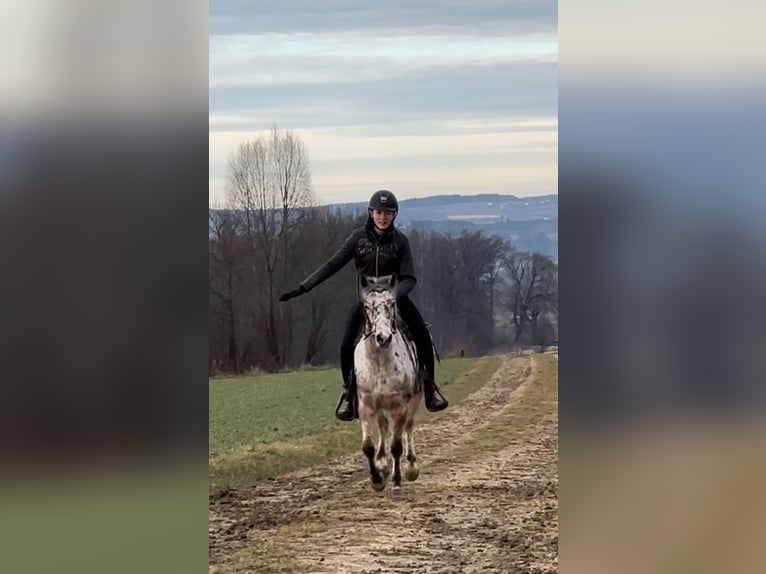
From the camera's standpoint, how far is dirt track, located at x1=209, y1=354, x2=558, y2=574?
756 cm

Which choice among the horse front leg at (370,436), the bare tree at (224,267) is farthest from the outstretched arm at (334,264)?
the horse front leg at (370,436)

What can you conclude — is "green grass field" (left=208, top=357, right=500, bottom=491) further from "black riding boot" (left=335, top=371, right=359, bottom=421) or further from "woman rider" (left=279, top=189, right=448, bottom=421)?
"woman rider" (left=279, top=189, right=448, bottom=421)

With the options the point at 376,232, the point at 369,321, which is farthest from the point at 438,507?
the point at 376,232

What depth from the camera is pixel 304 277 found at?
7.69 meters

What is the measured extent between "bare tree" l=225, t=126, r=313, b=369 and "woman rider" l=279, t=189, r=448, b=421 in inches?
11.5

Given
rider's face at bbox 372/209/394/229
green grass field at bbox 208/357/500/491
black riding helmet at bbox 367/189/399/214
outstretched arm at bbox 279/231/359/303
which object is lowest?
green grass field at bbox 208/357/500/491
